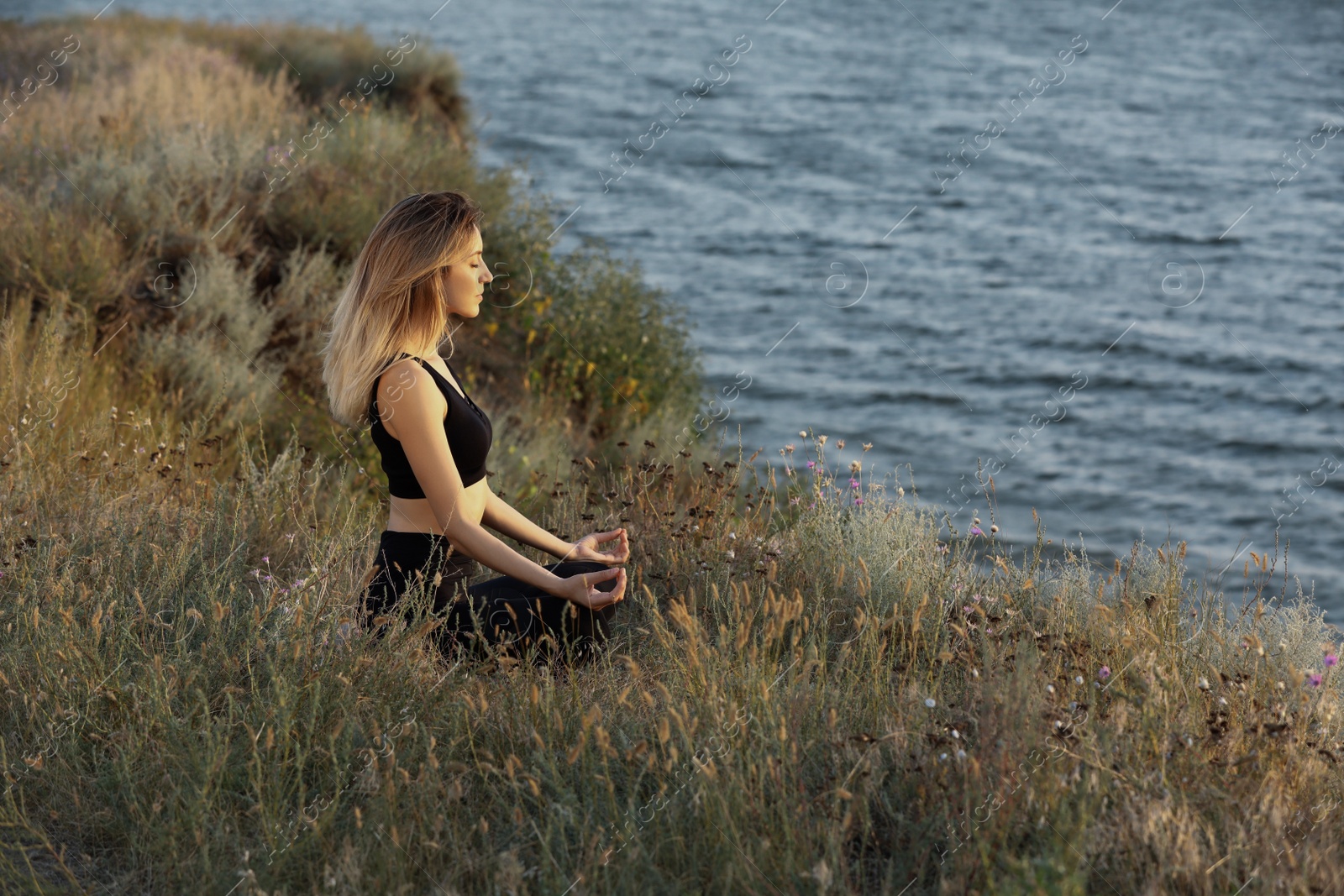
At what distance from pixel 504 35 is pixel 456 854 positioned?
107 feet

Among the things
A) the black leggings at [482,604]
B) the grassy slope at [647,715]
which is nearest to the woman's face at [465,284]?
the black leggings at [482,604]

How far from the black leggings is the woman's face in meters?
0.81

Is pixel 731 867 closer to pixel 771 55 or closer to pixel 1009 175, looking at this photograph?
pixel 1009 175

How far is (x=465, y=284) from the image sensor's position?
4.16 metres

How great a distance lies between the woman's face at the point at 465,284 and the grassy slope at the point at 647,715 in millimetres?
Result: 936

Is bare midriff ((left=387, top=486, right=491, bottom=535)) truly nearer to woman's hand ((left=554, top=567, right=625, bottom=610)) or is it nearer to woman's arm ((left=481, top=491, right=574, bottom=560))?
woman's arm ((left=481, top=491, right=574, bottom=560))

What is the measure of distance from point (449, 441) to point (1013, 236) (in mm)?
14107

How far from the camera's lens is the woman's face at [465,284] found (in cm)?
415

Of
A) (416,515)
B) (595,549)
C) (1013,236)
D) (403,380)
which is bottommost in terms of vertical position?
(1013,236)

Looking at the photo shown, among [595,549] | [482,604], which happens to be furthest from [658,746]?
[595,549]

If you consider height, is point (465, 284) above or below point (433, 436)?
above

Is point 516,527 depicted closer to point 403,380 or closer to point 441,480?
point 441,480

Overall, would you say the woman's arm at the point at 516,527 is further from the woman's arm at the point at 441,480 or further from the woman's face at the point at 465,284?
the woman's face at the point at 465,284

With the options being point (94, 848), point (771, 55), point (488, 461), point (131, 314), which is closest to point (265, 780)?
point (94, 848)
